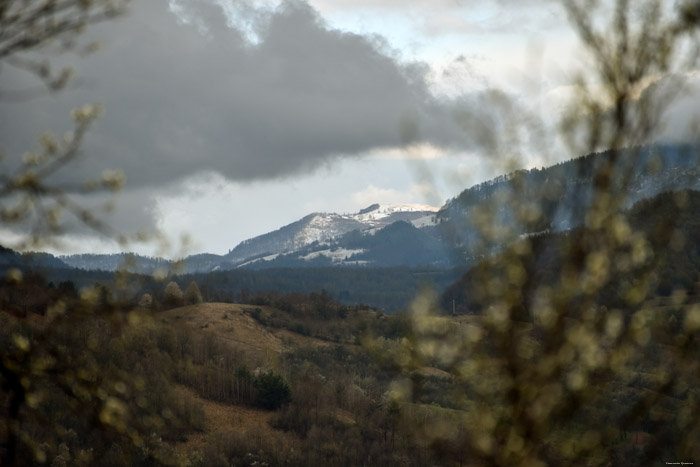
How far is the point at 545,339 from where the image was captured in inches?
153

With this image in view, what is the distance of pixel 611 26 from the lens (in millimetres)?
3953

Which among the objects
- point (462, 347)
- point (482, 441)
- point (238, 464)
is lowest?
point (238, 464)

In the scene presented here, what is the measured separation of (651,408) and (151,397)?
25.8m

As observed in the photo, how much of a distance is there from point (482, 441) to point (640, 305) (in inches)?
50.3

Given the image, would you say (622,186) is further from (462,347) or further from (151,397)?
(151,397)

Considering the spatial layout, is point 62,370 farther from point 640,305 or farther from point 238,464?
point 238,464

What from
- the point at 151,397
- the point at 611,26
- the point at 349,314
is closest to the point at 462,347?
the point at 611,26

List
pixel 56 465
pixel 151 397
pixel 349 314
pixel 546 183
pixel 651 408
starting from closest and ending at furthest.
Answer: pixel 651 408, pixel 546 183, pixel 56 465, pixel 151 397, pixel 349 314

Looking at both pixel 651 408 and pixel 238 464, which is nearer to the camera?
pixel 651 408

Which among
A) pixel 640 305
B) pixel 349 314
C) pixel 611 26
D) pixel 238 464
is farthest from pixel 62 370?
pixel 349 314

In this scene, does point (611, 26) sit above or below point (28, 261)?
above

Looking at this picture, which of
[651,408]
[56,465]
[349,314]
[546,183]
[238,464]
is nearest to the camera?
[651,408]

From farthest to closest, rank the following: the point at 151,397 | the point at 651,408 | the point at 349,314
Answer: the point at 349,314 → the point at 151,397 → the point at 651,408

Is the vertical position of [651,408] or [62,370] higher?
[62,370]
